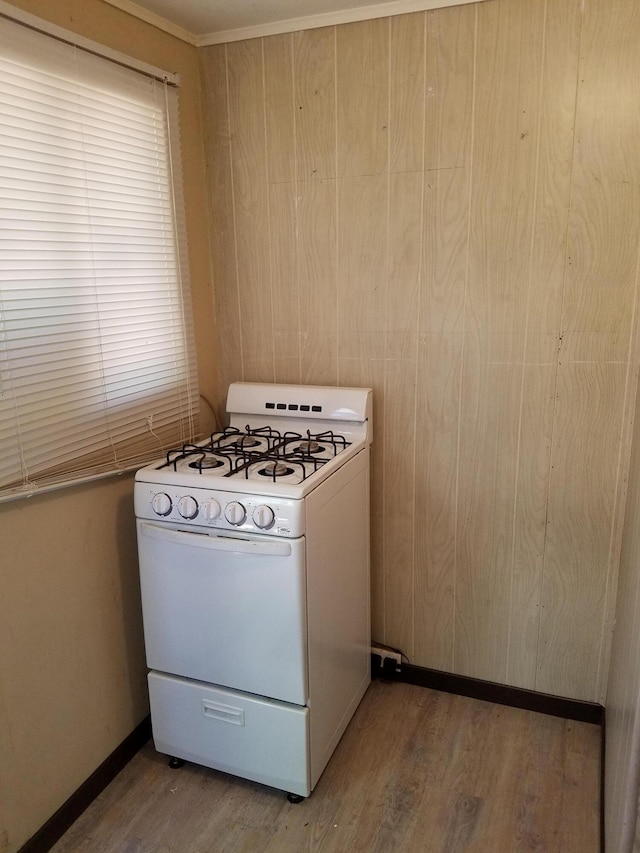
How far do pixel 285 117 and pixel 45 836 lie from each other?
236cm

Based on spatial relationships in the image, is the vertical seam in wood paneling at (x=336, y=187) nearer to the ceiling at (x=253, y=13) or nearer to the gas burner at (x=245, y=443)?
the ceiling at (x=253, y=13)

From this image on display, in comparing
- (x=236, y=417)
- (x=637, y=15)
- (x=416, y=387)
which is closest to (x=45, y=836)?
(x=236, y=417)

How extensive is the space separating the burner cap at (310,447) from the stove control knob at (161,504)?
47cm

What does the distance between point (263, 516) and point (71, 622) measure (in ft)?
2.25

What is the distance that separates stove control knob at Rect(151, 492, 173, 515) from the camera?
1.79 metres

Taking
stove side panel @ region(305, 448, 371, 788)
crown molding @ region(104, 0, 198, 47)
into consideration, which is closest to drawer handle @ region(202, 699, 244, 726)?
stove side panel @ region(305, 448, 371, 788)

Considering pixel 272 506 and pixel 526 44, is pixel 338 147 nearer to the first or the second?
pixel 526 44

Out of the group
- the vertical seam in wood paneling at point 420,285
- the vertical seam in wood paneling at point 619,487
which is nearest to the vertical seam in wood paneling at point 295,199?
the vertical seam in wood paneling at point 420,285

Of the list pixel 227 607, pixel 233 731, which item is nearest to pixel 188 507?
pixel 227 607

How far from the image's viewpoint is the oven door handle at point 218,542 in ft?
5.51

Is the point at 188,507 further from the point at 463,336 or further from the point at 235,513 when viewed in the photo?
the point at 463,336

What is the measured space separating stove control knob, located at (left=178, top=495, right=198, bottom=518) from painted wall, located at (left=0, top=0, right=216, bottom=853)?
0.31 m

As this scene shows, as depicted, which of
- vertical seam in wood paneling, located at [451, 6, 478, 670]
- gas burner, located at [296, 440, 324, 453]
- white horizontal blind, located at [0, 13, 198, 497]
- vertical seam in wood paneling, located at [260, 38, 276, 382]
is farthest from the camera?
vertical seam in wood paneling, located at [260, 38, 276, 382]

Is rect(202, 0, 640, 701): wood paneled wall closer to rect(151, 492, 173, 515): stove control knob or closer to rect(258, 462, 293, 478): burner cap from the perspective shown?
rect(258, 462, 293, 478): burner cap
